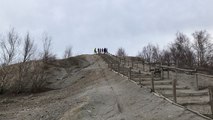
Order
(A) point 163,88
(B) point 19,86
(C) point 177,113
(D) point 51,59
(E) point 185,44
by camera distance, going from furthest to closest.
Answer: (E) point 185,44 < (D) point 51,59 < (B) point 19,86 < (A) point 163,88 < (C) point 177,113

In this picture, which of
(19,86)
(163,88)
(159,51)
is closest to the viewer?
(163,88)

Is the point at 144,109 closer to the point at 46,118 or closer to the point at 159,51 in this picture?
the point at 46,118

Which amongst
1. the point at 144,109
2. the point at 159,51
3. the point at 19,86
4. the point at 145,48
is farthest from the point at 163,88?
the point at 145,48

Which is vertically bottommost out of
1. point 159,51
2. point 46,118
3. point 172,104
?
point 46,118

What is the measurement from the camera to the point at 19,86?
45.2 meters

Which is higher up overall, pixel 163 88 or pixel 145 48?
pixel 145 48

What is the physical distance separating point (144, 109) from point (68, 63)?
53.2m

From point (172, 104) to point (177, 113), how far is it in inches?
63.2

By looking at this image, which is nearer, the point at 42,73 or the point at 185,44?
the point at 42,73

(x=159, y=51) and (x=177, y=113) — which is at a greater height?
(x=159, y=51)

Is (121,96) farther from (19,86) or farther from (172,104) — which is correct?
(19,86)

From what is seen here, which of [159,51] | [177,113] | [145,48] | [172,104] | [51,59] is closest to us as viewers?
[177,113]

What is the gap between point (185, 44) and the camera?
276 feet

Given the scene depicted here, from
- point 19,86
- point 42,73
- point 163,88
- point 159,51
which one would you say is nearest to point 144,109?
point 163,88
